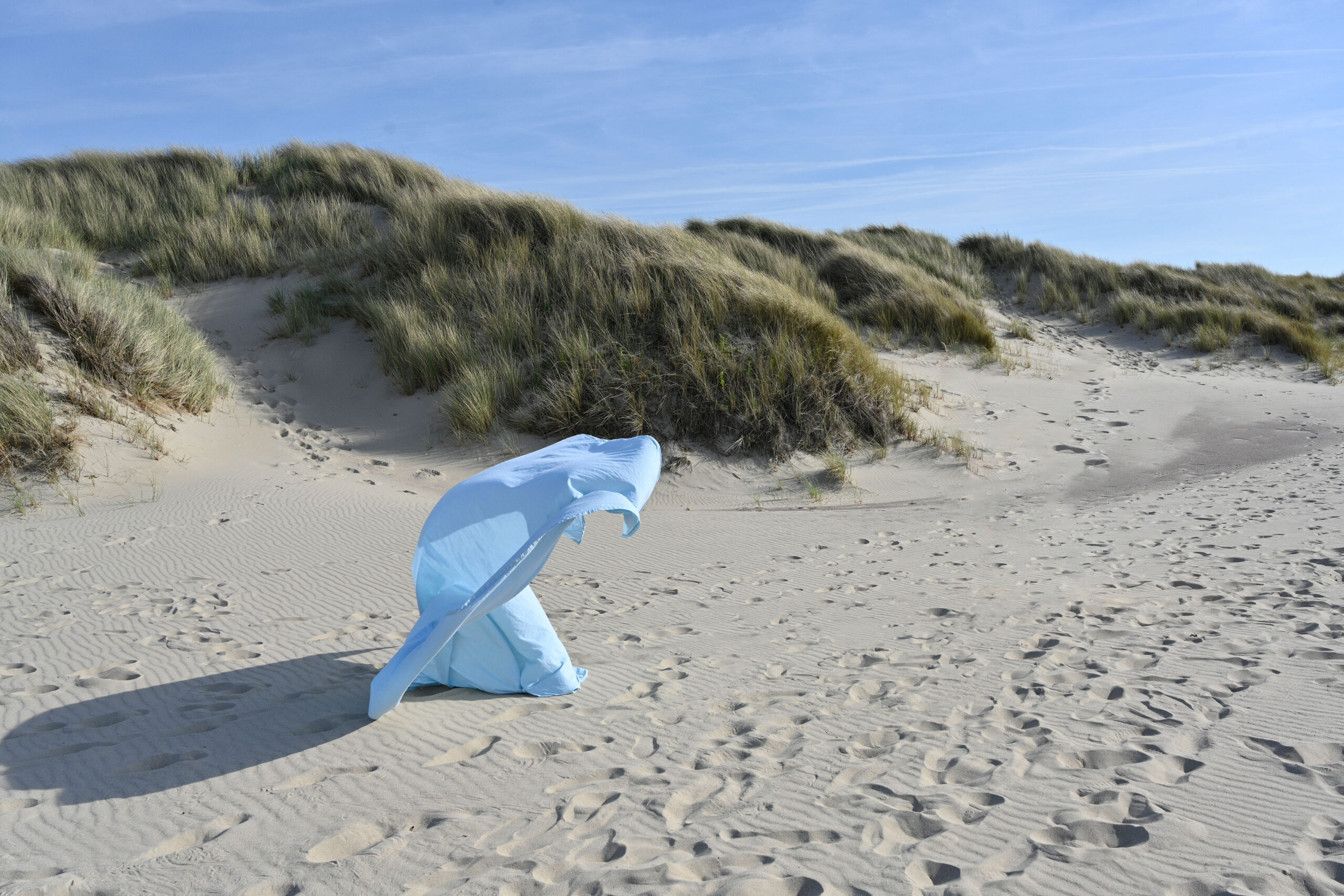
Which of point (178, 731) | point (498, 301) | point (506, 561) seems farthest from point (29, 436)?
point (506, 561)

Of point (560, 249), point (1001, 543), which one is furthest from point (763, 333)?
point (1001, 543)

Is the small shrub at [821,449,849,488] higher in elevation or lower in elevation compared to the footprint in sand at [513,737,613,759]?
higher

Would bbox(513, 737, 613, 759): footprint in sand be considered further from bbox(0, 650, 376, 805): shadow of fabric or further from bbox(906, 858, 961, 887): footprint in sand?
bbox(906, 858, 961, 887): footprint in sand

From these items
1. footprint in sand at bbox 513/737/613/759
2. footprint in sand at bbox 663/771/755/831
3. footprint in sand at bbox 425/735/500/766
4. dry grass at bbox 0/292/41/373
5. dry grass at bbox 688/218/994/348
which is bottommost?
footprint in sand at bbox 425/735/500/766

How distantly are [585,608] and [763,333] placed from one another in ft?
15.8

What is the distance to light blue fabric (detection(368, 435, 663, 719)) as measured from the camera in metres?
2.67

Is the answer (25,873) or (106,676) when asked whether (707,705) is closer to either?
(25,873)

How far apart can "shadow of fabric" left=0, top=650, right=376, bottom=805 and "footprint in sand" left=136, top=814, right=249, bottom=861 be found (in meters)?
0.29

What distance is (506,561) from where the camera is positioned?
3.07 m

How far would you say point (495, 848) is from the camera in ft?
7.27

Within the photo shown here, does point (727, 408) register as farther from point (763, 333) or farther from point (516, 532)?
point (516, 532)

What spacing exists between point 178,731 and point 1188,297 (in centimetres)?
1880

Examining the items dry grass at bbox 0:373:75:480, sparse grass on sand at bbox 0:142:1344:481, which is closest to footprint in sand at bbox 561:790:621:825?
sparse grass on sand at bbox 0:142:1344:481

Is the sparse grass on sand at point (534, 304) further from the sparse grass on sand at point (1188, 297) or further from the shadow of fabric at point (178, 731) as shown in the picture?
the sparse grass on sand at point (1188, 297)
